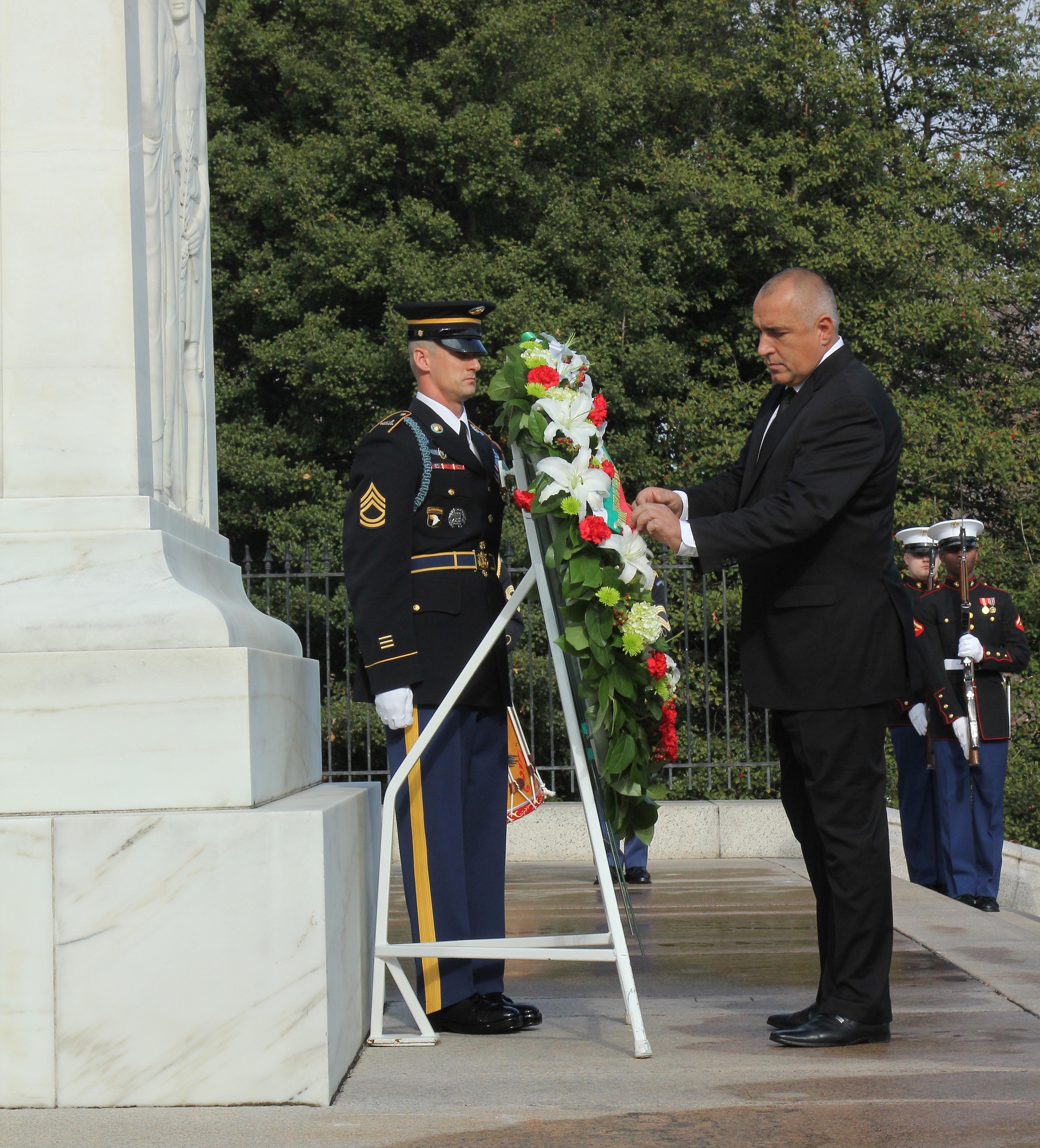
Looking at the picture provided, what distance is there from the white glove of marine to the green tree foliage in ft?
20.6

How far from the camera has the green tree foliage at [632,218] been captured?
14.2 metres

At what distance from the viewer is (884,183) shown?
15156mm

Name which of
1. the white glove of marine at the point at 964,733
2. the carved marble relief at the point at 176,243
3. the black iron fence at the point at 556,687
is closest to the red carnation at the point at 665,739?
the carved marble relief at the point at 176,243

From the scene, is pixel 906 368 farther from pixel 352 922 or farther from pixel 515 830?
pixel 352 922

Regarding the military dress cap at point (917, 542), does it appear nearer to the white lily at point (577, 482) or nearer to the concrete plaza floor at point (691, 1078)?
the concrete plaza floor at point (691, 1078)

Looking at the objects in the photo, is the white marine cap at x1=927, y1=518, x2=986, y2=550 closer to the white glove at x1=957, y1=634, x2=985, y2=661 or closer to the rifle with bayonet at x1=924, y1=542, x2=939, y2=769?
the rifle with bayonet at x1=924, y1=542, x2=939, y2=769

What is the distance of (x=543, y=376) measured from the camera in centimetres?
326

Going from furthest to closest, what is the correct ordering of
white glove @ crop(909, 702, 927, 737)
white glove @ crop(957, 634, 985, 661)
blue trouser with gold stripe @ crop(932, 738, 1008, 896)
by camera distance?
white glove @ crop(909, 702, 927, 737), white glove @ crop(957, 634, 985, 661), blue trouser with gold stripe @ crop(932, 738, 1008, 896)

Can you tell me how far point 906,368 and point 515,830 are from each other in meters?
9.07

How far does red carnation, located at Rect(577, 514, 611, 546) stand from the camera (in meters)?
3.12

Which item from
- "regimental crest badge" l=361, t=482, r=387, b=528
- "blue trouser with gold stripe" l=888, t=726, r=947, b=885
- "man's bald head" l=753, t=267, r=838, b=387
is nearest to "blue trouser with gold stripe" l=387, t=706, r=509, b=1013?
"regimental crest badge" l=361, t=482, r=387, b=528

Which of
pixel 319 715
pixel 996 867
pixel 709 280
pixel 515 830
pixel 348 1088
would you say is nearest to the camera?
pixel 348 1088

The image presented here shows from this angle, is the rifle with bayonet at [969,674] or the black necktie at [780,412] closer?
the black necktie at [780,412]

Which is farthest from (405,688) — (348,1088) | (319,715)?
(348,1088)
